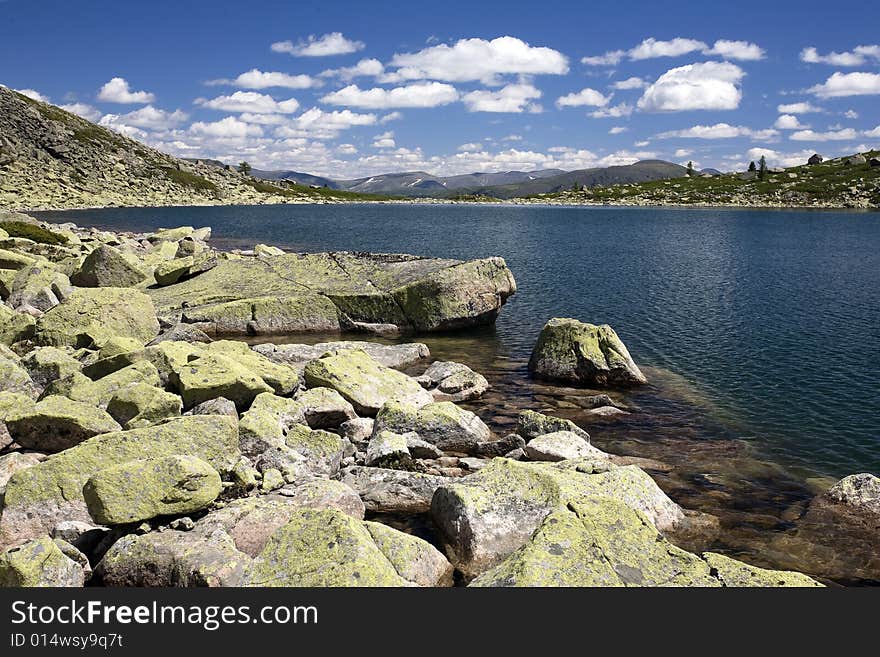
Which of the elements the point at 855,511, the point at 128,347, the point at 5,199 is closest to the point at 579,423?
the point at 855,511

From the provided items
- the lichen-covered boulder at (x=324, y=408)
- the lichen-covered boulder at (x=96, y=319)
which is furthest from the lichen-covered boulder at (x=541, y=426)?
the lichen-covered boulder at (x=96, y=319)

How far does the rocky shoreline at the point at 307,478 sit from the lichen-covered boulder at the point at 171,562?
0.04 meters

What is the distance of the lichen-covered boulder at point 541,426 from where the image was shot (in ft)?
65.6

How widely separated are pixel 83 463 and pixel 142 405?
12.9 feet

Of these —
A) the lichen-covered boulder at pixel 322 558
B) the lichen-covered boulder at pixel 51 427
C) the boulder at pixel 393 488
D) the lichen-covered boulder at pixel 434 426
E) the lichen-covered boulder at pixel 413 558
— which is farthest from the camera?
the lichen-covered boulder at pixel 434 426

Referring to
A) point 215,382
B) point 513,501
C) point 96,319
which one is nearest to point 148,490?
point 215,382

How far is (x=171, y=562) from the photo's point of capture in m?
11.0

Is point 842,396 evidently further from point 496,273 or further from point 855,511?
point 496,273

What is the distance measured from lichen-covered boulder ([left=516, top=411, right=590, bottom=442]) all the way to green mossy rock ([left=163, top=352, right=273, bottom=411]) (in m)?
8.61

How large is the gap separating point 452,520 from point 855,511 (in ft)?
36.1

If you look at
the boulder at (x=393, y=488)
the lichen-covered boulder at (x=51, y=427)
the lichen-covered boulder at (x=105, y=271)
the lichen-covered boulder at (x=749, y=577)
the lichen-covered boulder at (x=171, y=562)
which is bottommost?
the boulder at (x=393, y=488)

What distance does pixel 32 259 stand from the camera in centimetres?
3894

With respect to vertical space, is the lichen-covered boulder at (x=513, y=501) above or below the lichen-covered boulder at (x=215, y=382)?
below

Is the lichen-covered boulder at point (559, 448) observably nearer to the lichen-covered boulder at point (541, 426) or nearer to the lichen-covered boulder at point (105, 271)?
the lichen-covered boulder at point (541, 426)
